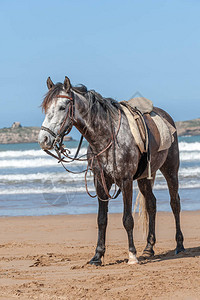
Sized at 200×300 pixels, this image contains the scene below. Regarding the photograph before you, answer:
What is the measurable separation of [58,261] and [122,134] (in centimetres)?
182

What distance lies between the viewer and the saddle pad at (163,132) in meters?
6.32

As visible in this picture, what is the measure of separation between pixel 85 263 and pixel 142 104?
226cm

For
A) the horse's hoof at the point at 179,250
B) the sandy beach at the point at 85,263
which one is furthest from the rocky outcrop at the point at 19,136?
the horse's hoof at the point at 179,250

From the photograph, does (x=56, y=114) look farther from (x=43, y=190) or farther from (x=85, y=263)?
(x=43, y=190)

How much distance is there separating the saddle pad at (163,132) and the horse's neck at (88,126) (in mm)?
1005

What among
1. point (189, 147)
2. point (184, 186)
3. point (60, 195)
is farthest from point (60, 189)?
point (189, 147)

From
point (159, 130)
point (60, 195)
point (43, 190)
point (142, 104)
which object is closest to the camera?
point (159, 130)

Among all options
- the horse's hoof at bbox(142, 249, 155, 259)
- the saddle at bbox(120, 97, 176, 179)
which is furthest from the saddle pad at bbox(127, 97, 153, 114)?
the horse's hoof at bbox(142, 249, 155, 259)

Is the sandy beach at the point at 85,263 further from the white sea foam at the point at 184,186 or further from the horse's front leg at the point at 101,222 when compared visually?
the white sea foam at the point at 184,186

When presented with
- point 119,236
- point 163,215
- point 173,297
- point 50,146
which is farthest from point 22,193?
point 173,297

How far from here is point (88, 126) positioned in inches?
218

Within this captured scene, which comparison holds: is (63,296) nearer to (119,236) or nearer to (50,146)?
(50,146)

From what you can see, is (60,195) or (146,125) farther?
(60,195)

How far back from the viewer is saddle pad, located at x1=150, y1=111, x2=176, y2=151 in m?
6.32
